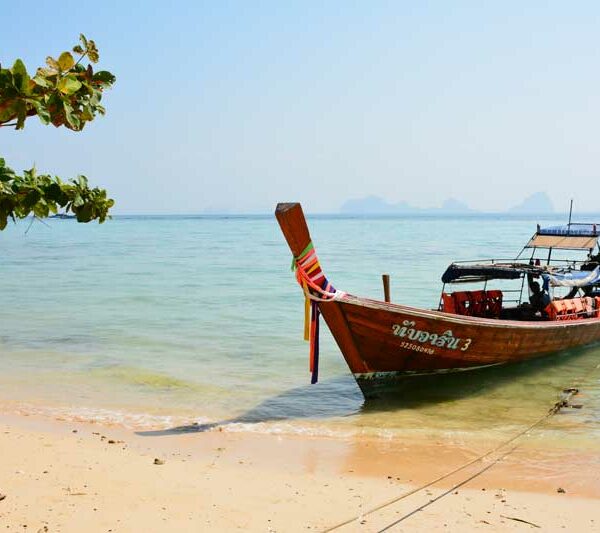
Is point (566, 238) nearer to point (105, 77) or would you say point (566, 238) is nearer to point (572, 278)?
point (572, 278)

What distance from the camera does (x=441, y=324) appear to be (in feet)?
31.9

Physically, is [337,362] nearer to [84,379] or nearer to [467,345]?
[467,345]

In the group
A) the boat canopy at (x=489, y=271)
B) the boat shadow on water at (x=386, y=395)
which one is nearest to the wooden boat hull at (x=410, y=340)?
the boat shadow on water at (x=386, y=395)

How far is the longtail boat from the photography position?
8422 millimetres

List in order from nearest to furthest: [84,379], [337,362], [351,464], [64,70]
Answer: [64,70], [351,464], [84,379], [337,362]

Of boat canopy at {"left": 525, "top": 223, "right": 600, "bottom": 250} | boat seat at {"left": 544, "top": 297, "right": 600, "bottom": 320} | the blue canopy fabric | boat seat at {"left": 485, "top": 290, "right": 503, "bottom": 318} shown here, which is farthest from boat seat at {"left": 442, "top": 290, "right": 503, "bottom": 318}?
the blue canopy fabric

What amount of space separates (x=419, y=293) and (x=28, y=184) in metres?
21.9

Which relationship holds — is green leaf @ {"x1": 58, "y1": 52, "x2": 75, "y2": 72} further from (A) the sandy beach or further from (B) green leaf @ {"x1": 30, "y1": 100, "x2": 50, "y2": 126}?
(A) the sandy beach

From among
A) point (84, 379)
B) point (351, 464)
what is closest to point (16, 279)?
point (84, 379)

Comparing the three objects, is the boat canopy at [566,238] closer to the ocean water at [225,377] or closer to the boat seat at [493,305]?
A: the boat seat at [493,305]

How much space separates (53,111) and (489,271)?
10.1 metres

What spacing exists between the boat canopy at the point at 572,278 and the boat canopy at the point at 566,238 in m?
0.60

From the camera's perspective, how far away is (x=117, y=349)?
45.1ft

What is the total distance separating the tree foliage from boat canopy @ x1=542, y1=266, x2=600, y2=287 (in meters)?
10.3
